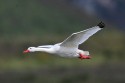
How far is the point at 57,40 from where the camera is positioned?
37.0 meters

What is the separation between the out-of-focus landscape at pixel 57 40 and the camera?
32875mm

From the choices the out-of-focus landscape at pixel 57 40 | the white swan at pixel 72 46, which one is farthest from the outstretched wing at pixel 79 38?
the out-of-focus landscape at pixel 57 40

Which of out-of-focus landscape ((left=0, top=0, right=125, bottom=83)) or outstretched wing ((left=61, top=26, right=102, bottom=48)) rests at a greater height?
out-of-focus landscape ((left=0, top=0, right=125, bottom=83))

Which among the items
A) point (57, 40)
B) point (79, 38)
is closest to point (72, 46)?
point (79, 38)

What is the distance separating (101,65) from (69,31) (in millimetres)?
12989

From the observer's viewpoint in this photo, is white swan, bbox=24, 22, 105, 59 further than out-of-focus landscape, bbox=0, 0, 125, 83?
No

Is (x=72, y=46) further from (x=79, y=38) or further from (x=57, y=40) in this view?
(x=57, y=40)

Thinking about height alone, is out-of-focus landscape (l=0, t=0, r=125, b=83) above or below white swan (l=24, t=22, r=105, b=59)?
above

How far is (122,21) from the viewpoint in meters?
54.8

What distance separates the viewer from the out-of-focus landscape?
32875mm

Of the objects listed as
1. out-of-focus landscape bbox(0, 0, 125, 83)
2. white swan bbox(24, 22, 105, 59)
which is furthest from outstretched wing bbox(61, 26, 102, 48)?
out-of-focus landscape bbox(0, 0, 125, 83)

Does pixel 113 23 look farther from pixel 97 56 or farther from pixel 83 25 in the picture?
pixel 97 56

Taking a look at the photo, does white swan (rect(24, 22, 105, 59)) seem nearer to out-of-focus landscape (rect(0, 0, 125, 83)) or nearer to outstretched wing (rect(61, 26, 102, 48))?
outstretched wing (rect(61, 26, 102, 48))

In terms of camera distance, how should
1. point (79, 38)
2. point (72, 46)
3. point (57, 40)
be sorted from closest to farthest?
point (79, 38) → point (72, 46) → point (57, 40)
